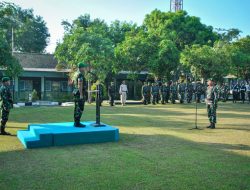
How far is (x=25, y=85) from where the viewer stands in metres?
31.7

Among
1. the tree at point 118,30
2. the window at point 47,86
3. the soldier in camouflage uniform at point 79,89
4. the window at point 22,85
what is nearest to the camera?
the soldier in camouflage uniform at point 79,89

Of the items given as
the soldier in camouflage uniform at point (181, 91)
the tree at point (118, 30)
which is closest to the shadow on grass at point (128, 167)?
the soldier in camouflage uniform at point (181, 91)

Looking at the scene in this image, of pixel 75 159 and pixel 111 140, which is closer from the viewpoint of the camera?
pixel 75 159

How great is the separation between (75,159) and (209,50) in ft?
78.1

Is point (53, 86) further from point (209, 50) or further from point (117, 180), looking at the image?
point (117, 180)

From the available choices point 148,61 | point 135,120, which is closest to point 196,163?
point 135,120

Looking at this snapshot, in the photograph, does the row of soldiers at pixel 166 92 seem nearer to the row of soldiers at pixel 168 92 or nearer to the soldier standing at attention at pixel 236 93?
the row of soldiers at pixel 168 92

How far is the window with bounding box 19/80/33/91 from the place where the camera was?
31.5 m

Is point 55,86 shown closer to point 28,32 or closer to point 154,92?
point 154,92

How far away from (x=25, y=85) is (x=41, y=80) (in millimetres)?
1578

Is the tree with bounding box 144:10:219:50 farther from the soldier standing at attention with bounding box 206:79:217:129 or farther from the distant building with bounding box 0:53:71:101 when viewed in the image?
the soldier standing at attention with bounding box 206:79:217:129

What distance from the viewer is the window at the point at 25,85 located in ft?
103

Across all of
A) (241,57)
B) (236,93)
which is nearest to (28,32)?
(241,57)

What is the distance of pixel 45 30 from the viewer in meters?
54.8
